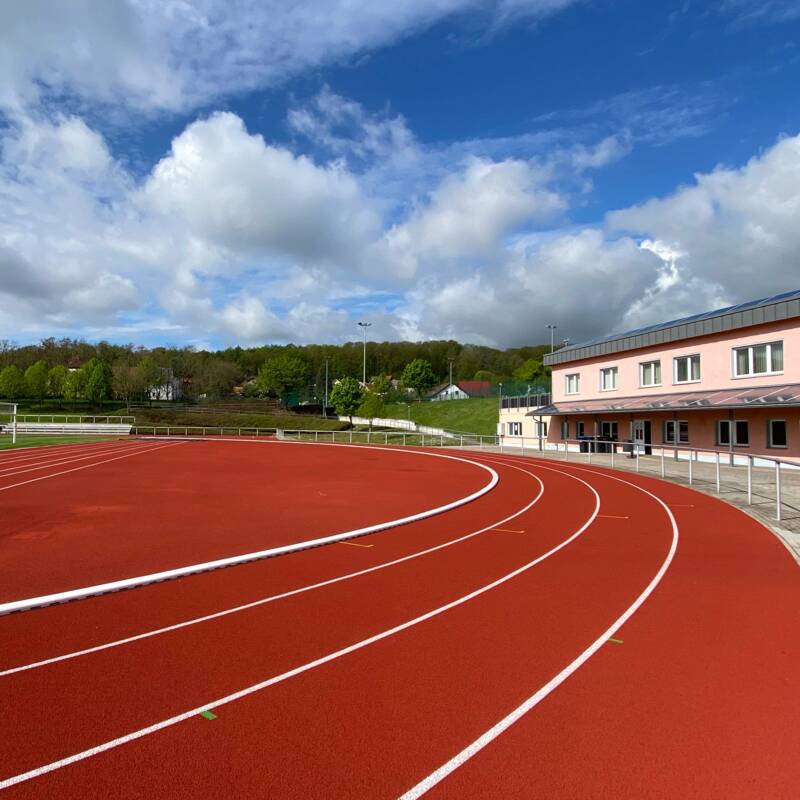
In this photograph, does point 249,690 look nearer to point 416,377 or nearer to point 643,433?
point 643,433

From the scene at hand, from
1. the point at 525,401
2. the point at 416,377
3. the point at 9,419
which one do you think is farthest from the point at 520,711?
the point at 416,377

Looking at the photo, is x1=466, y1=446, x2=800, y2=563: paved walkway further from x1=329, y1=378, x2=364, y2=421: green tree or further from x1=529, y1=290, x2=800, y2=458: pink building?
x1=329, y1=378, x2=364, y2=421: green tree

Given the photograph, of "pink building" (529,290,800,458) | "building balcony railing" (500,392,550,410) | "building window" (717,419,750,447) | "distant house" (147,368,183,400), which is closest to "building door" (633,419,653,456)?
"pink building" (529,290,800,458)

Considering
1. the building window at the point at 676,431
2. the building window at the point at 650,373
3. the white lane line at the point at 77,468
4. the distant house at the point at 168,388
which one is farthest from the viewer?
the distant house at the point at 168,388

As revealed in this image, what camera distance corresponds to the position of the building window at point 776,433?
78.1ft

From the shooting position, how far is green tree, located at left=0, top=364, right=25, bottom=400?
88.4 metres

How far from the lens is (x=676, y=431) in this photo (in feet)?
93.3

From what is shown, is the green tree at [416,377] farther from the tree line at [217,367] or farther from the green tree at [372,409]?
the green tree at [372,409]

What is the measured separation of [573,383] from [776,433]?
50.4 feet

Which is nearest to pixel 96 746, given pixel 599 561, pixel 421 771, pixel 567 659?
pixel 421 771

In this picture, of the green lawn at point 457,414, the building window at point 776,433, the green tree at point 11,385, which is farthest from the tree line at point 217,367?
the building window at point 776,433

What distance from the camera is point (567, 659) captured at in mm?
5430

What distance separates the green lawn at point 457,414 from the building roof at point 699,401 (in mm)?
21879

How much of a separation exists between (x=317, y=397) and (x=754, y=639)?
95.1 m
